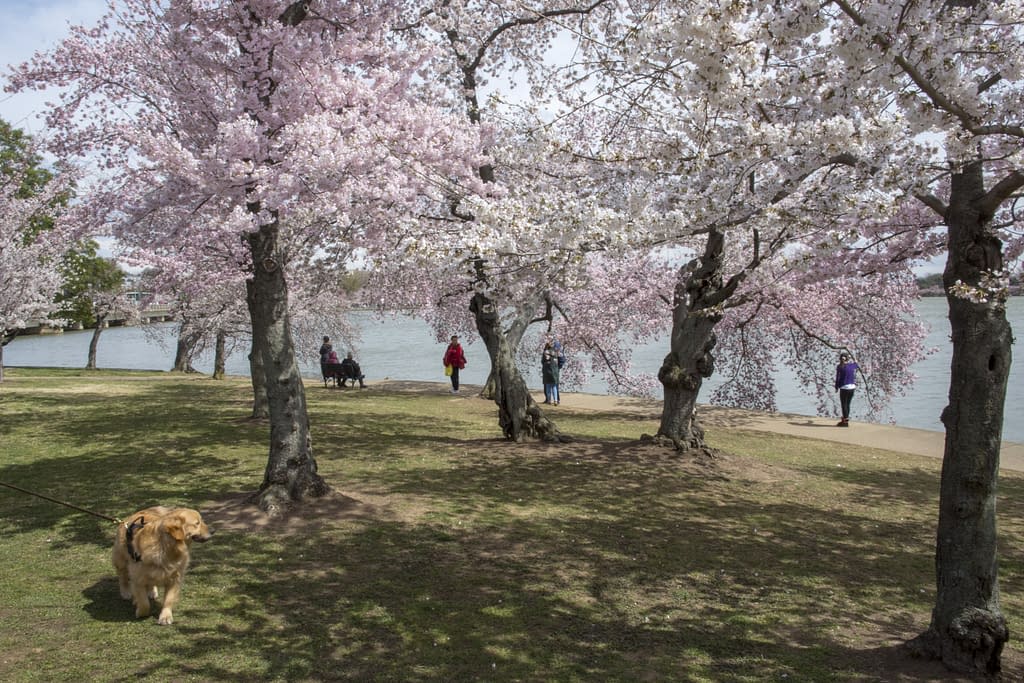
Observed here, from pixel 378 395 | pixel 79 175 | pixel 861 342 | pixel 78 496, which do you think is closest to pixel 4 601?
pixel 78 496

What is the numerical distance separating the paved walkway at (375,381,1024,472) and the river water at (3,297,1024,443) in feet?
9.42

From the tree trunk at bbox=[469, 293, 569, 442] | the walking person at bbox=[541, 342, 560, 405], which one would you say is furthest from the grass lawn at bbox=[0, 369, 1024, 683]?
the walking person at bbox=[541, 342, 560, 405]

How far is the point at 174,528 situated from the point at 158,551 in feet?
0.62

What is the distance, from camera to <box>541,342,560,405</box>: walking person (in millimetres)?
20455

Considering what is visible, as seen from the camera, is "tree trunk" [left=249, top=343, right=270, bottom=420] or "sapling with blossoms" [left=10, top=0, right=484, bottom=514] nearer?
"sapling with blossoms" [left=10, top=0, right=484, bottom=514]

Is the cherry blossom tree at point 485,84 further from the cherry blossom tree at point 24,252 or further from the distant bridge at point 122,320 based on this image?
the distant bridge at point 122,320

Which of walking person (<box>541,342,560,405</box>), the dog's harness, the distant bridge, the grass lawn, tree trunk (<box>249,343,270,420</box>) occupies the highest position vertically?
the distant bridge

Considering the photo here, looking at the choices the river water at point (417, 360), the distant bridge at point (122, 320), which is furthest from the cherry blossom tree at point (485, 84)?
the distant bridge at point (122, 320)

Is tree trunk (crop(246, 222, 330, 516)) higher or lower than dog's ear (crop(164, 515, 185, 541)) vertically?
higher

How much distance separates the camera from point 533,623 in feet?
19.0

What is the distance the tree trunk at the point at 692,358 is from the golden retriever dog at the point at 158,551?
774 centimetres

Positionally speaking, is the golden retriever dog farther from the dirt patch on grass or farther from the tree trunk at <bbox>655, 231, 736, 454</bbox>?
the tree trunk at <bbox>655, 231, 736, 454</bbox>

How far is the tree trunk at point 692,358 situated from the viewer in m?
11.7

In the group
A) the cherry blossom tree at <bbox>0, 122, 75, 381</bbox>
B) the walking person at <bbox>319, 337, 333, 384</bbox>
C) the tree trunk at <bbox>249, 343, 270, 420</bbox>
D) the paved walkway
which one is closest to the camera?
the paved walkway
